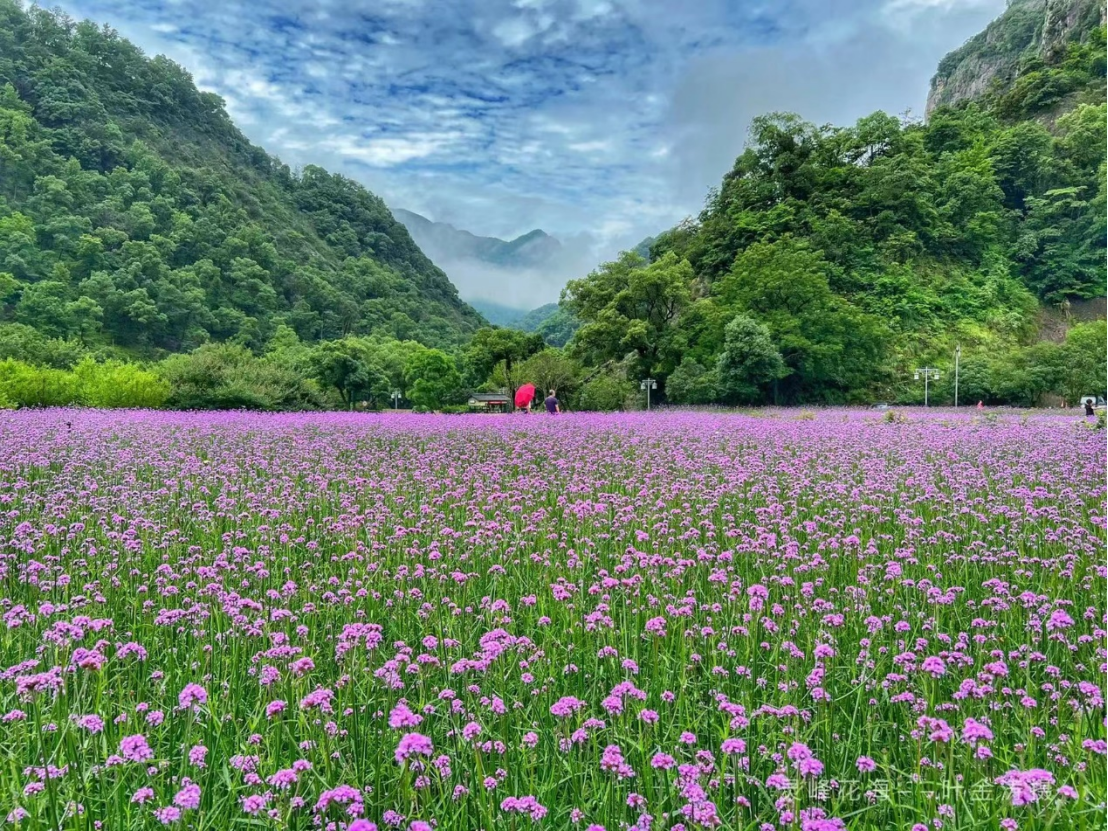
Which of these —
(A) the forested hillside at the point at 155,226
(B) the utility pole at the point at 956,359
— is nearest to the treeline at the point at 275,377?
(A) the forested hillside at the point at 155,226

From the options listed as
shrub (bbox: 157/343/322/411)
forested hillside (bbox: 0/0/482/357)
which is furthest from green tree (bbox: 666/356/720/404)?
forested hillside (bbox: 0/0/482/357)

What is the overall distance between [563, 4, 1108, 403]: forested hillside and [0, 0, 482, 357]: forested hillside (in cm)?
3903

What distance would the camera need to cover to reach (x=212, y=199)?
79.8 m

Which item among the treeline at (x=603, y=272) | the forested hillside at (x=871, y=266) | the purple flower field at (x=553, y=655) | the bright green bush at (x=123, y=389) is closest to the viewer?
the purple flower field at (x=553, y=655)

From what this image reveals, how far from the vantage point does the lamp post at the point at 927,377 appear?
59.5 ft

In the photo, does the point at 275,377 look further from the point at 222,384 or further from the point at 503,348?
the point at 503,348

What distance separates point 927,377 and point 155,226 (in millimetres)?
79925

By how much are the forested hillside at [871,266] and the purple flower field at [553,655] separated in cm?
140

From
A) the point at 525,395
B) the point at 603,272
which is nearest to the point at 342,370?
the point at 525,395

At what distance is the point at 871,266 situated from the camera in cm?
4272

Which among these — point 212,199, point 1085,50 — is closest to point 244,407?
point 1085,50

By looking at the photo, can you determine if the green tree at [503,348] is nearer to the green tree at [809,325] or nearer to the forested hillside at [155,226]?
the green tree at [809,325]

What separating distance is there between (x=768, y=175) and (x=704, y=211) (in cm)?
674

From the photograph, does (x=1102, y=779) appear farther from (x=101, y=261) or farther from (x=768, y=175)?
(x=101, y=261)
